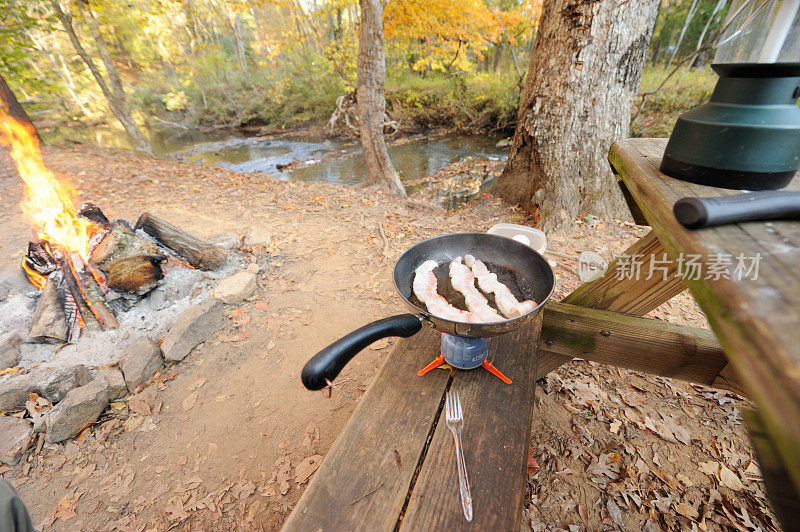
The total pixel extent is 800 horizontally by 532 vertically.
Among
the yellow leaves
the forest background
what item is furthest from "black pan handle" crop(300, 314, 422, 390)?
the yellow leaves

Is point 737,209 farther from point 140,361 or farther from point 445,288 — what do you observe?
point 140,361

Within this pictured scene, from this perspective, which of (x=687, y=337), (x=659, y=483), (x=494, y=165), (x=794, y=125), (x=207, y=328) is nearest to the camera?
(x=794, y=125)

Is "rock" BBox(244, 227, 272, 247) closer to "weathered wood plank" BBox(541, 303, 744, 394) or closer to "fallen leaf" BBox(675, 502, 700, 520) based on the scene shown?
"weathered wood plank" BBox(541, 303, 744, 394)

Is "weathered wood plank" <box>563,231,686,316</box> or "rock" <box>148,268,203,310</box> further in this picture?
"rock" <box>148,268,203,310</box>

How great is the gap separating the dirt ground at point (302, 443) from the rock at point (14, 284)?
7.14 ft

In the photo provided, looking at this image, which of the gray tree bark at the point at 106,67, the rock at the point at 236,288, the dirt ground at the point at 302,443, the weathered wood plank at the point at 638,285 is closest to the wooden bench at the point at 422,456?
the weathered wood plank at the point at 638,285

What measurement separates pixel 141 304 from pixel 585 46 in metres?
6.13

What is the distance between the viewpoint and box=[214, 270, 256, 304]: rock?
3.49 meters

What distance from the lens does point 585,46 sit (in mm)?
4066

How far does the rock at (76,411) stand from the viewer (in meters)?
2.25

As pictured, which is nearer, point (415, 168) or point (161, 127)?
point (415, 168)

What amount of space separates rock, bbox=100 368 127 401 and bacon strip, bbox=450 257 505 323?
→ 112 inches

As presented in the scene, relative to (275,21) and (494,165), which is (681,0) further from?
(275,21)

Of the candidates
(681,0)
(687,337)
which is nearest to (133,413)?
(687,337)
